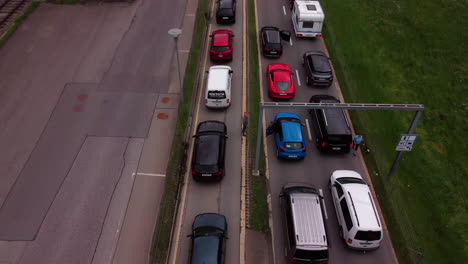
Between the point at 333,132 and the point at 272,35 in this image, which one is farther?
the point at 272,35

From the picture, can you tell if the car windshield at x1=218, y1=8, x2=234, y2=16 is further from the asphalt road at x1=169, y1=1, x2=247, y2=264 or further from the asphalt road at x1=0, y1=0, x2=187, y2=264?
the asphalt road at x1=169, y1=1, x2=247, y2=264

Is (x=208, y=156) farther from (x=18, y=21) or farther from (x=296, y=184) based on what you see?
(x=18, y=21)

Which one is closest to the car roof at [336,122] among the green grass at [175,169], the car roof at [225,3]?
the green grass at [175,169]

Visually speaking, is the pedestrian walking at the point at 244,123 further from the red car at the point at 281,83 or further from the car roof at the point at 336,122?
the car roof at the point at 336,122

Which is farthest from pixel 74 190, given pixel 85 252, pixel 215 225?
pixel 215 225

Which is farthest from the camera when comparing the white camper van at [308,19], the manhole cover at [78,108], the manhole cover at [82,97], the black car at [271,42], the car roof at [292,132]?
the white camper van at [308,19]

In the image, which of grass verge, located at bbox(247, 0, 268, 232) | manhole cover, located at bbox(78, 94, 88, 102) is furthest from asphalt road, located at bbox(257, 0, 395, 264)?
manhole cover, located at bbox(78, 94, 88, 102)

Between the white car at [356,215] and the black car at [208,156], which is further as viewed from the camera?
the black car at [208,156]

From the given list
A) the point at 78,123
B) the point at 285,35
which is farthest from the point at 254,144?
the point at 285,35

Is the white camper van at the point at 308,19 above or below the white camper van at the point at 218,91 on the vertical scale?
above
